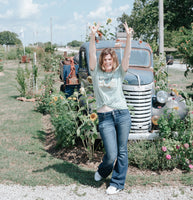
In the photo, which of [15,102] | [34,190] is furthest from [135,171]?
[15,102]

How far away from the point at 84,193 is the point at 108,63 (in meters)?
1.80

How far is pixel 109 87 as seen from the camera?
140 inches

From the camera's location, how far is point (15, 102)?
405 inches

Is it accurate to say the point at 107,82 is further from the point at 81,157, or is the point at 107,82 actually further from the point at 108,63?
the point at 81,157

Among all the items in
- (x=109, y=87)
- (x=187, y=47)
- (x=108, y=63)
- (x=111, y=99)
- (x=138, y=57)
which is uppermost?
(x=187, y=47)

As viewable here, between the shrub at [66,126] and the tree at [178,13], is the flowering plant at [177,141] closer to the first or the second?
the shrub at [66,126]

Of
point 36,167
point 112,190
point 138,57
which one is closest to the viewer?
point 112,190

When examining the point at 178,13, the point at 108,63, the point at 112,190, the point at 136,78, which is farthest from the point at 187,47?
the point at 178,13

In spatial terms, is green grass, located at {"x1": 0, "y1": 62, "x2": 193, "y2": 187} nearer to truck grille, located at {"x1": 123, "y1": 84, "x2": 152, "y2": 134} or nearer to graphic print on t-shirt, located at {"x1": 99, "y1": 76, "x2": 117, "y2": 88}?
truck grille, located at {"x1": 123, "y1": 84, "x2": 152, "y2": 134}

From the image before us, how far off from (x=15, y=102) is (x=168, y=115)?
700 cm

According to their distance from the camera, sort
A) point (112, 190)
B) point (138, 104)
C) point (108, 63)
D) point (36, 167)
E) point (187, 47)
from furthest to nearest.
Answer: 1. point (187, 47)
2. point (138, 104)
3. point (36, 167)
4. point (112, 190)
5. point (108, 63)

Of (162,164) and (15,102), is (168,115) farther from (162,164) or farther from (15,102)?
(15,102)

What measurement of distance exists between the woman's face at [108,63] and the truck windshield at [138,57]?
233 centimetres

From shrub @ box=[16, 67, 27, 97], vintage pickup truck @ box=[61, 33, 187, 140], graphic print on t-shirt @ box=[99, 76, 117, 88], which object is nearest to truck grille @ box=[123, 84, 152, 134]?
vintage pickup truck @ box=[61, 33, 187, 140]
